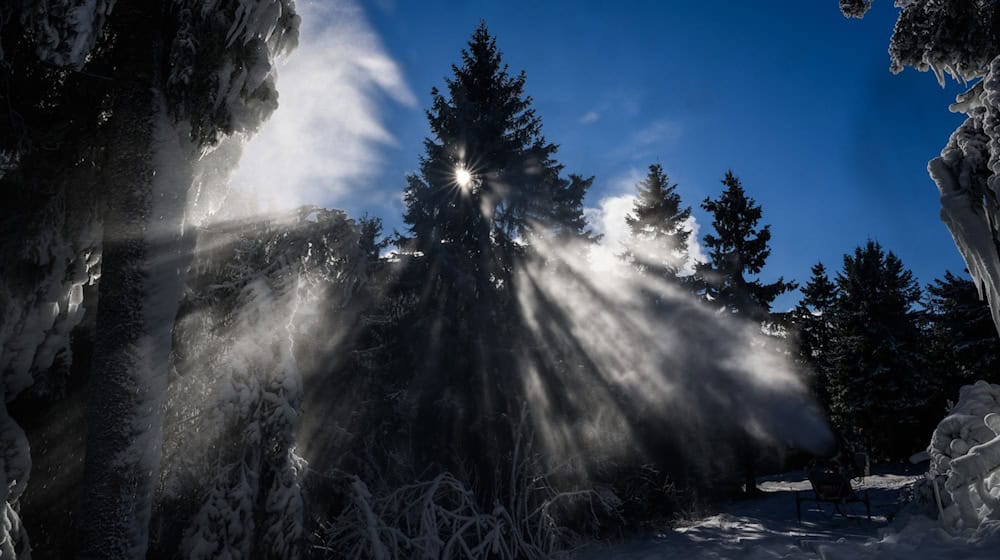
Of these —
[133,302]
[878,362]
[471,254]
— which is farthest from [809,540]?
[878,362]

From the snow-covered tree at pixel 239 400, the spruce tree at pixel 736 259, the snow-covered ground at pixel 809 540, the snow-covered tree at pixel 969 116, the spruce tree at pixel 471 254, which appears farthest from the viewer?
the spruce tree at pixel 736 259

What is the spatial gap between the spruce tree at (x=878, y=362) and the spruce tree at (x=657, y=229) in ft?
38.7

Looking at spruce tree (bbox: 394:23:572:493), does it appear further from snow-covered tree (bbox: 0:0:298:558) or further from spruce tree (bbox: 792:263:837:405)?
spruce tree (bbox: 792:263:837:405)

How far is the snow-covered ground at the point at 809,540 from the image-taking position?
17.3 ft

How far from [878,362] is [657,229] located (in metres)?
13.7

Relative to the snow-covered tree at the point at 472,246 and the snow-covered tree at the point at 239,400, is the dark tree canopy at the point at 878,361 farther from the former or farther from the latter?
the snow-covered tree at the point at 239,400

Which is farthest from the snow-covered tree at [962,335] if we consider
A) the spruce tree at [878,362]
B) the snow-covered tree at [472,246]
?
the snow-covered tree at [472,246]

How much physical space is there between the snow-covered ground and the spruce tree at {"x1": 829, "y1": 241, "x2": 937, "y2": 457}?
14978 millimetres

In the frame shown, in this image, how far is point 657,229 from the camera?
2248 cm

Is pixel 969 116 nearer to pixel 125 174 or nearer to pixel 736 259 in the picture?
pixel 125 174

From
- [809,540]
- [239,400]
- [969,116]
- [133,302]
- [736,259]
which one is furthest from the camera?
[736,259]

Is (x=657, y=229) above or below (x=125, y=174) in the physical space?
above

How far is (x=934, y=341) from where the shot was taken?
28031 millimetres

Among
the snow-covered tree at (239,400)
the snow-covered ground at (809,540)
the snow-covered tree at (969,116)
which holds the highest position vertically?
the snow-covered tree at (969,116)
